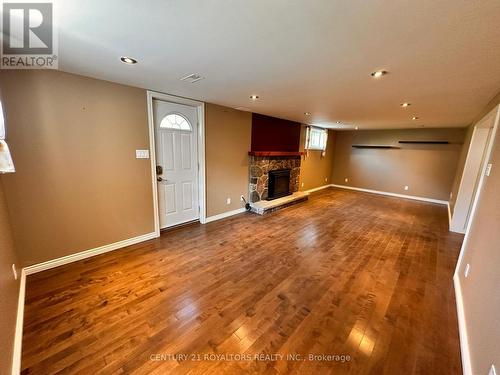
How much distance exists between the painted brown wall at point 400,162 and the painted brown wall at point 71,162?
7160mm

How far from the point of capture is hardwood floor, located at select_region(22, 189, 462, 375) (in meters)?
1.43

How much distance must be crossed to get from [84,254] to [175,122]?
225 centimetres

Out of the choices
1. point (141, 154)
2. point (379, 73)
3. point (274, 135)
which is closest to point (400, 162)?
point (274, 135)

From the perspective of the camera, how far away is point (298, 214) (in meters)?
4.67

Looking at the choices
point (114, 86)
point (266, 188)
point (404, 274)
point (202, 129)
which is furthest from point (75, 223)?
point (404, 274)

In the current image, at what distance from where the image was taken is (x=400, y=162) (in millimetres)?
6641

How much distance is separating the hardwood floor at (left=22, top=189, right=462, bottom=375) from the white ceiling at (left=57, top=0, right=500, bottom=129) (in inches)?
87.2

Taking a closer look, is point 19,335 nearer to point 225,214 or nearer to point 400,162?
point 225,214

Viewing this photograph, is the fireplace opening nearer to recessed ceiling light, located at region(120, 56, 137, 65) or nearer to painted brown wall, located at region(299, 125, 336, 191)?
painted brown wall, located at region(299, 125, 336, 191)

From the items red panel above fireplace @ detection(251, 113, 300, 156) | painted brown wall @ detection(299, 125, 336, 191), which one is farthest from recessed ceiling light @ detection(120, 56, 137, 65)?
painted brown wall @ detection(299, 125, 336, 191)

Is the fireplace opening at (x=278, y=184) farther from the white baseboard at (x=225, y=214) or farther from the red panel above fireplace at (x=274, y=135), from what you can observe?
the white baseboard at (x=225, y=214)

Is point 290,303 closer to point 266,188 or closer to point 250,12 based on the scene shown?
point 250,12

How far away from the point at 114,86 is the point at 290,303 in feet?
10.7

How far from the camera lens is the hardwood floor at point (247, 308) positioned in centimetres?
143
